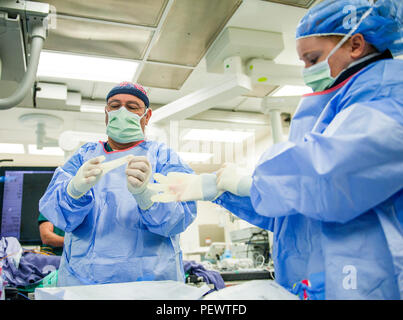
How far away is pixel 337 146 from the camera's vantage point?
636 mm

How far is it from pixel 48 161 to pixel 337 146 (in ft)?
20.2

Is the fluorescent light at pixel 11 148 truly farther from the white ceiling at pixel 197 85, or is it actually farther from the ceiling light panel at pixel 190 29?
the ceiling light panel at pixel 190 29

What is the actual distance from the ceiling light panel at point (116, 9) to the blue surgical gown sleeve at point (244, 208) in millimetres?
1785

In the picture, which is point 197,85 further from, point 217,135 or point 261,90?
point 217,135

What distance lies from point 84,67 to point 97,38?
586mm

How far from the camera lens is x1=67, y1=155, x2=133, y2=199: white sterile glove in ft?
3.55

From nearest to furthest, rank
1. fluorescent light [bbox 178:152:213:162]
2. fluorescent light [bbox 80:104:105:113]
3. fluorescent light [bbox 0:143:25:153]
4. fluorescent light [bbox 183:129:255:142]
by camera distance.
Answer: fluorescent light [bbox 80:104:105:113] < fluorescent light [bbox 183:129:255:142] < fluorescent light [bbox 0:143:25:153] < fluorescent light [bbox 178:152:213:162]

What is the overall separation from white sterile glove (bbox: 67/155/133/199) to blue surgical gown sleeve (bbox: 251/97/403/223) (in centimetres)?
61

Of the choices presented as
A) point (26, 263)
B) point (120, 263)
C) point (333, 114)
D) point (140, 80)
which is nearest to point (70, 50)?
point (140, 80)

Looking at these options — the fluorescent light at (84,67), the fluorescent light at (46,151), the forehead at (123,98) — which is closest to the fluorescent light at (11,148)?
the fluorescent light at (46,151)

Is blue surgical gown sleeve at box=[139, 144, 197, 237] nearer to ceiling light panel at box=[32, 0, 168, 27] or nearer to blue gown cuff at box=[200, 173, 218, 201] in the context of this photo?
blue gown cuff at box=[200, 173, 218, 201]

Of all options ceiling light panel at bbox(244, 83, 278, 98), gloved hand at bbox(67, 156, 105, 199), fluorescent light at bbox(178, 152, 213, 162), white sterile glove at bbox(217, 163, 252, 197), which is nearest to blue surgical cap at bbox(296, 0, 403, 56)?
white sterile glove at bbox(217, 163, 252, 197)

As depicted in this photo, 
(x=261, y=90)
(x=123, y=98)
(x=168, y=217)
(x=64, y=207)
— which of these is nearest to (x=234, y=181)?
(x=168, y=217)

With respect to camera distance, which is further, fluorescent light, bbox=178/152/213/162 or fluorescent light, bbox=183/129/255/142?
fluorescent light, bbox=178/152/213/162
